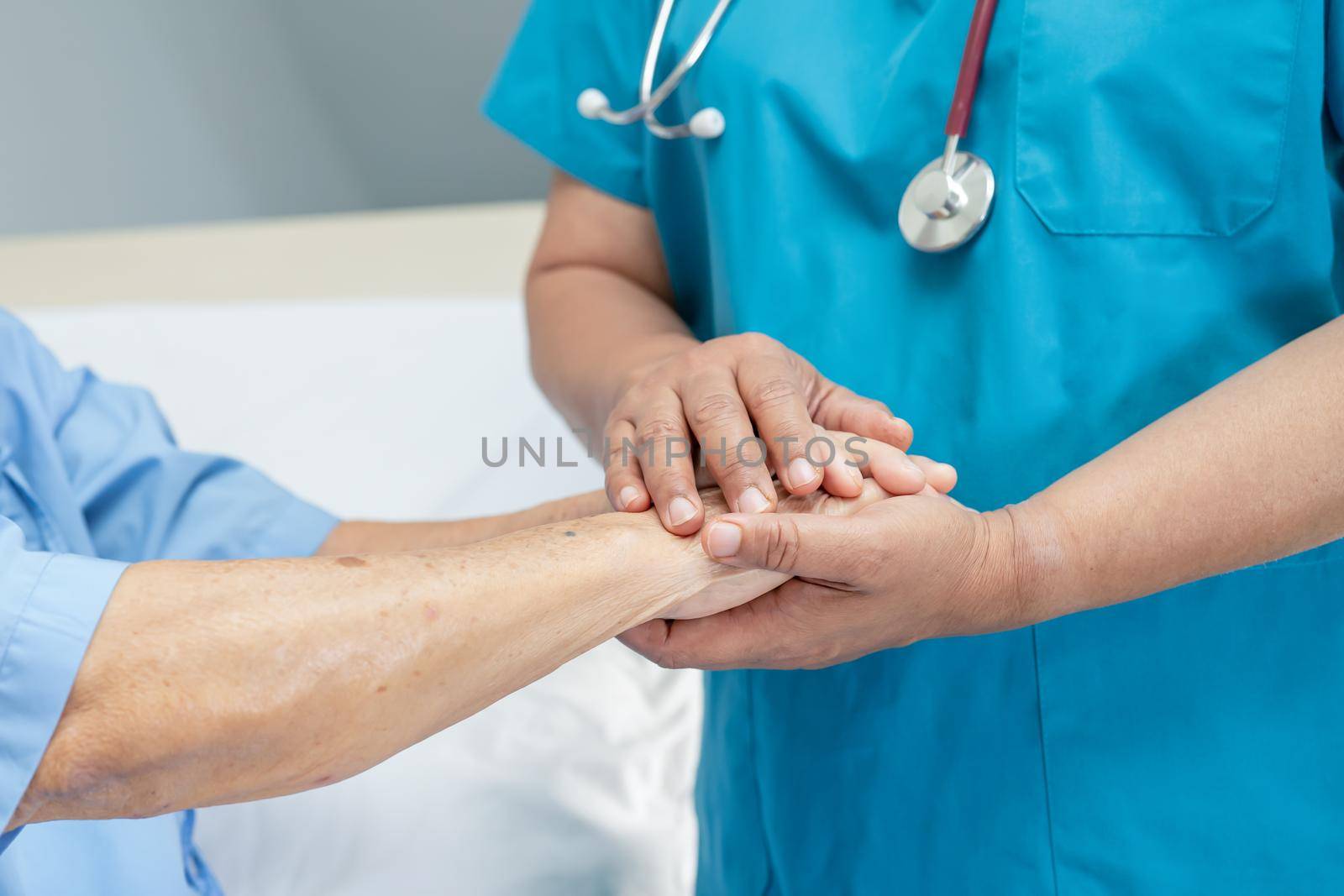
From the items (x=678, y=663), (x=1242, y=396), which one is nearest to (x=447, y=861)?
(x=678, y=663)

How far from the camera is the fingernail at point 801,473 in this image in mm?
732

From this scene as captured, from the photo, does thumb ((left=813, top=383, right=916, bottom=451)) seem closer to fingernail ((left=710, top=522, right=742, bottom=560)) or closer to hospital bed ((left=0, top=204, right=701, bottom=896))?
fingernail ((left=710, top=522, right=742, bottom=560))

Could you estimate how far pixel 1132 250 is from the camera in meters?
0.69

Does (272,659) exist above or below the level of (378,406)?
below

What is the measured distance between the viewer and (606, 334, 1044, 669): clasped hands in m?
0.65

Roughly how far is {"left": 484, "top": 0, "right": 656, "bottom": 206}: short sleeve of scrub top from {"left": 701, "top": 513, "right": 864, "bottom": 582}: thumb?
0.41 metres

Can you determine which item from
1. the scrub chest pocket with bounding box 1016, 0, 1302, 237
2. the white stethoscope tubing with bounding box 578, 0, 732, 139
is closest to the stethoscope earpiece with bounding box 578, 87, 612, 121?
the white stethoscope tubing with bounding box 578, 0, 732, 139

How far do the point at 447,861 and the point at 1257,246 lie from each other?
0.78 meters

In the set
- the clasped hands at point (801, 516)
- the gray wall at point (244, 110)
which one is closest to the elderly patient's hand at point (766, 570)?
the clasped hands at point (801, 516)

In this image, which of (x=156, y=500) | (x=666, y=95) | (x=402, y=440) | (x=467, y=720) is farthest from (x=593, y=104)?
(x=402, y=440)

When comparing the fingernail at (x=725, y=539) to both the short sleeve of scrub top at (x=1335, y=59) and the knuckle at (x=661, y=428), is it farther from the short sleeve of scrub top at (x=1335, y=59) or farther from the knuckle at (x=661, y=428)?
the short sleeve of scrub top at (x=1335, y=59)

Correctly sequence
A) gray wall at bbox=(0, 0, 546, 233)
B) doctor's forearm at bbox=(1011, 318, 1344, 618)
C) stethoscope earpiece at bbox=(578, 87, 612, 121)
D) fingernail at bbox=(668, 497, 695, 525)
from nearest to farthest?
doctor's forearm at bbox=(1011, 318, 1344, 618) < fingernail at bbox=(668, 497, 695, 525) < stethoscope earpiece at bbox=(578, 87, 612, 121) < gray wall at bbox=(0, 0, 546, 233)

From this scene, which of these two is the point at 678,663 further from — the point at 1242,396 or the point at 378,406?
the point at 378,406

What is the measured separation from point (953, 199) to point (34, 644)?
568mm
